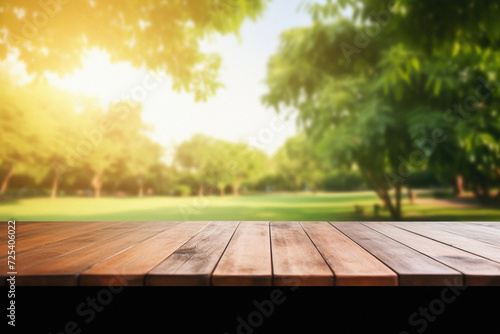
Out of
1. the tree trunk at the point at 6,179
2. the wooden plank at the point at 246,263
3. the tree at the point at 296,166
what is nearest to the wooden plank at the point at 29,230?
the wooden plank at the point at 246,263

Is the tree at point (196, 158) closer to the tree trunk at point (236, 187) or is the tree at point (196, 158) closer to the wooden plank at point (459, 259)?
the tree trunk at point (236, 187)

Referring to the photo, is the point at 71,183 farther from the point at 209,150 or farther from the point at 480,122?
the point at 480,122

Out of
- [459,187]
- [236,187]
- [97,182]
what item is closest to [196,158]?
[97,182]

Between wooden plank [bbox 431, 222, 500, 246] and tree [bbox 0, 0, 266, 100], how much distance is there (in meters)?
2.49

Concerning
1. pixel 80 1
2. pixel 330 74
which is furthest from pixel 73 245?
pixel 330 74

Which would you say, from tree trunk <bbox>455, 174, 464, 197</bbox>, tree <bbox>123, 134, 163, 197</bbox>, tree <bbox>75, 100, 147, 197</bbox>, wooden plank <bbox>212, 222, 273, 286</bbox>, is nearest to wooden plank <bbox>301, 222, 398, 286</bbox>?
wooden plank <bbox>212, 222, 273, 286</bbox>

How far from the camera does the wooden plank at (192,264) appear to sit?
81 cm

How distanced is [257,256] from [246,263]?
102 millimetres

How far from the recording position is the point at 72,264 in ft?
3.05

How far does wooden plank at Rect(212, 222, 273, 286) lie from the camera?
81 cm

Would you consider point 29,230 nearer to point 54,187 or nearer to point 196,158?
point 196,158

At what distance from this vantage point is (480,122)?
14.5 feet

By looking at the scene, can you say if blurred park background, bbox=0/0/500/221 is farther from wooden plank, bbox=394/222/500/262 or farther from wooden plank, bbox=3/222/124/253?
wooden plank, bbox=3/222/124/253
